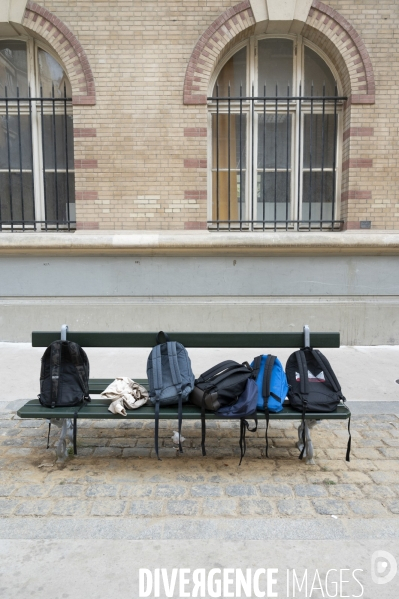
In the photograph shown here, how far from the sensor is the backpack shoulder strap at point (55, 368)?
3.78 m

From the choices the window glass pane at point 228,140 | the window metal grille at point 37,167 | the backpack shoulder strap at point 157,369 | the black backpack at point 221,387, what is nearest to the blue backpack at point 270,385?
the black backpack at point 221,387

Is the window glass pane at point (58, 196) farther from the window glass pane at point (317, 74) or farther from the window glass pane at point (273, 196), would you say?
the window glass pane at point (317, 74)

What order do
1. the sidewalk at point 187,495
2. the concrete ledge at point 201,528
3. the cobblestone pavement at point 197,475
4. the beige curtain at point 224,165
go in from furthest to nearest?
the beige curtain at point 224,165 < the cobblestone pavement at point 197,475 < the concrete ledge at point 201,528 < the sidewalk at point 187,495

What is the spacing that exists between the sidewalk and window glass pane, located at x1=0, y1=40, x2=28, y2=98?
20.0 feet

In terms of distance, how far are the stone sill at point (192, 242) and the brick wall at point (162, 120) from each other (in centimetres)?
20

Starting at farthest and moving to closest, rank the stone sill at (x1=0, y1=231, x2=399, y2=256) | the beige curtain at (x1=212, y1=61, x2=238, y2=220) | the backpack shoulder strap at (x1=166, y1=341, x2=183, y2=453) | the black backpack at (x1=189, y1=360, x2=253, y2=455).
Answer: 1. the beige curtain at (x1=212, y1=61, x2=238, y2=220)
2. the stone sill at (x1=0, y1=231, x2=399, y2=256)
3. the backpack shoulder strap at (x1=166, y1=341, x2=183, y2=453)
4. the black backpack at (x1=189, y1=360, x2=253, y2=455)

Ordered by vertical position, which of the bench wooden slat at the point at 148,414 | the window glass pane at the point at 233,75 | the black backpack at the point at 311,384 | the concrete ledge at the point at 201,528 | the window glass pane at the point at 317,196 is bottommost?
the concrete ledge at the point at 201,528

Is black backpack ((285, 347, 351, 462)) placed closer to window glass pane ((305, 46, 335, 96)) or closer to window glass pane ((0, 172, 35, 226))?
window glass pane ((305, 46, 335, 96))

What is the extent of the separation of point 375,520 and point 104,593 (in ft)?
5.55

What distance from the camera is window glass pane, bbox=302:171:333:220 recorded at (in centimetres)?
843

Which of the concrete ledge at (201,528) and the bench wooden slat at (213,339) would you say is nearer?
the concrete ledge at (201,528)

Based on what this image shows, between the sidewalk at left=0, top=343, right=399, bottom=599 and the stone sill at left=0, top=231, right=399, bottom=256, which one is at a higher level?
the stone sill at left=0, top=231, right=399, bottom=256

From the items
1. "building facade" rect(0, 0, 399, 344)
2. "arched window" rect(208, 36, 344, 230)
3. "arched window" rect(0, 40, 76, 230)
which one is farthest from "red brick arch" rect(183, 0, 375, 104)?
"arched window" rect(0, 40, 76, 230)

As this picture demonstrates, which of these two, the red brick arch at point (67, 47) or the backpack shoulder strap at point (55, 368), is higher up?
the red brick arch at point (67, 47)
